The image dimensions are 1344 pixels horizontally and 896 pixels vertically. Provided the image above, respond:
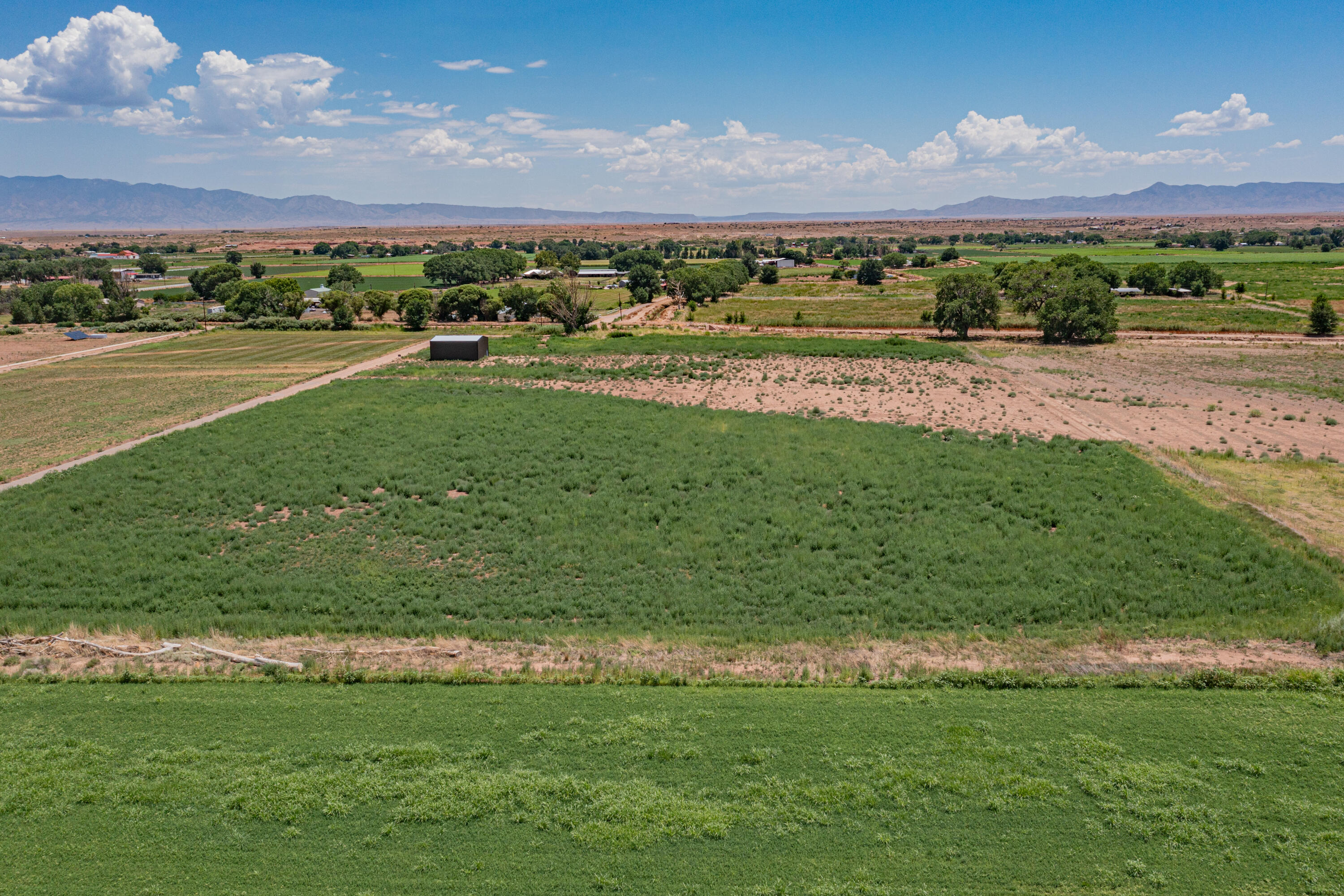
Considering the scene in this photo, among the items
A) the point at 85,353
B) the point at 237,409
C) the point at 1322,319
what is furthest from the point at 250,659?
the point at 1322,319

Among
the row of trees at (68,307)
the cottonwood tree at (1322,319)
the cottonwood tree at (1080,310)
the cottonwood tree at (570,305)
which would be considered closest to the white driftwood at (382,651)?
the cottonwood tree at (570,305)

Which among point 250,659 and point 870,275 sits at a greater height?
point 870,275

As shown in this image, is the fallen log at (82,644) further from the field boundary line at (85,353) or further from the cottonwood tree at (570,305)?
the cottonwood tree at (570,305)

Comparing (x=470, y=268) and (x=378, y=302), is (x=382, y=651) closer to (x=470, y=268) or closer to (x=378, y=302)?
(x=378, y=302)

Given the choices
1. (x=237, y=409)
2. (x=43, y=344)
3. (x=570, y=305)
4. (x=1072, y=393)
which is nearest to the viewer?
(x=237, y=409)

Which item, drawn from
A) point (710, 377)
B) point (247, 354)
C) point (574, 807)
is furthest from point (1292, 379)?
point (247, 354)

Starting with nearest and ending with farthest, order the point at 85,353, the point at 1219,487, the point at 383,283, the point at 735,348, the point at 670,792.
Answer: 1. the point at 670,792
2. the point at 1219,487
3. the point at 735,348
4. the point at 85,353
5. the point at 383,283

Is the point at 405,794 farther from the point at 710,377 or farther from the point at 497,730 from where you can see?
the point at 710,377
